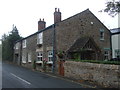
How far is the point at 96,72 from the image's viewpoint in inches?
547

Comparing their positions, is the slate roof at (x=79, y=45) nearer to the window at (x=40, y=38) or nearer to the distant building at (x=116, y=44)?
the distant building at (x=116, y=44)

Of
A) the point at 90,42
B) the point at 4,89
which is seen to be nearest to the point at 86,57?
the point at 90,42

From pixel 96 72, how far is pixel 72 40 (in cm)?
1037

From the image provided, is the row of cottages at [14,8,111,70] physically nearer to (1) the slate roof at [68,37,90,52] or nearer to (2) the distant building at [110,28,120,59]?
(1) the slate roof at [68,37,90,52]

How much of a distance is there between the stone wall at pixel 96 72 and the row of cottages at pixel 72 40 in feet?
15.1

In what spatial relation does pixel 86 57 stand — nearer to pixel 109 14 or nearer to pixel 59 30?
pixel 59 30

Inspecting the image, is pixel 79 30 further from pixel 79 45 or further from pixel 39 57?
pixel 39 57

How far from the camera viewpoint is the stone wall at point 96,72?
12.0 m

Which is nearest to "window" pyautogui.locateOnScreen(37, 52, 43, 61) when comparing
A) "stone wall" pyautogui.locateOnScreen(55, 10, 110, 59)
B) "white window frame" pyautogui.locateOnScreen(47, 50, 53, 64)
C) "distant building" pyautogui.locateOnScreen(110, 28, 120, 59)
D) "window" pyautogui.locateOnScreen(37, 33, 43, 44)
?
"window" pyautogui.locateOnScreen(37, 33, 43, 44)

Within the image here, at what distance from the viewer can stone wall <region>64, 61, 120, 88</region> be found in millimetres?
12009

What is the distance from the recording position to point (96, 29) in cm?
2652

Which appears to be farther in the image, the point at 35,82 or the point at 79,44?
the point at 79,44

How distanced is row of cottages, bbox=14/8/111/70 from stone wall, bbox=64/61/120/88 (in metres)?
4.61

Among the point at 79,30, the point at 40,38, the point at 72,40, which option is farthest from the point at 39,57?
the point at 79,30
